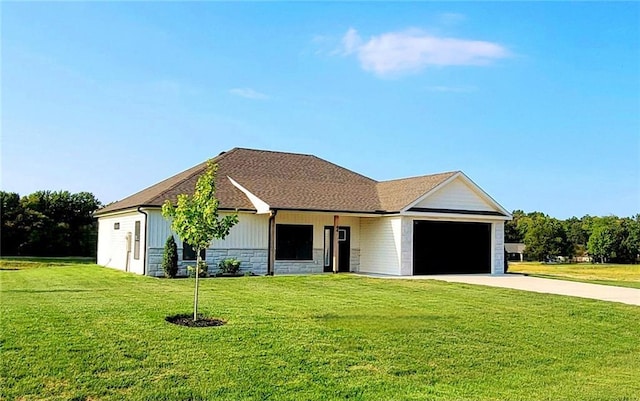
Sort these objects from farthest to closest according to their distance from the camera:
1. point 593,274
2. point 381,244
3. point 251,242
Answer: point 593,274 → point 381,244 → point 251,242

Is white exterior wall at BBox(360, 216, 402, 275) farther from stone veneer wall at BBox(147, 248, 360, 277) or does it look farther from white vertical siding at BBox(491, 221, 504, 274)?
white vertical siding at BBox(491, 221, 504, 274)

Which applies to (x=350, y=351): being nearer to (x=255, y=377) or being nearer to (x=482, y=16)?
(x=255, y=377)

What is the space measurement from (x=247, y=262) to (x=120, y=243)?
676 cm

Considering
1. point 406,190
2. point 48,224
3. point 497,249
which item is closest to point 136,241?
point 406,190

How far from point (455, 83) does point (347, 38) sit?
5465 millimetres

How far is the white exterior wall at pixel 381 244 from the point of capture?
22.1m

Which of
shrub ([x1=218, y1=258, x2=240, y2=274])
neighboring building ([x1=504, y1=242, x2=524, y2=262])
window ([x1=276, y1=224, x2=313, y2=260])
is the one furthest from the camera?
neighboring building ([x1=504, y1=242, x2=524, y2=262])

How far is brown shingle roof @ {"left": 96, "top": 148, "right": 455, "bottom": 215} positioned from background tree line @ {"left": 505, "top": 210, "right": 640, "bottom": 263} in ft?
183

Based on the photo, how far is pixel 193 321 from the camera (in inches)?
380

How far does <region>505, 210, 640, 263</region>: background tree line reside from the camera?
257 feet

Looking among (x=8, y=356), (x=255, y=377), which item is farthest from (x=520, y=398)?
(x=8, y=356)

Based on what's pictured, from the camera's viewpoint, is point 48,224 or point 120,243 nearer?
point 120,243

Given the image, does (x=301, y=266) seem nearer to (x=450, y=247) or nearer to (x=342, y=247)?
(x=342, y=247)

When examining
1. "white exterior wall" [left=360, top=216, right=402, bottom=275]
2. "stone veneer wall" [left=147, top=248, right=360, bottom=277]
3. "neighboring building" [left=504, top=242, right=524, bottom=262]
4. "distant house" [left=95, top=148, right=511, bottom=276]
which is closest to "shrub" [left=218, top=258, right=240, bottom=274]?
"stone veneer wall" [left=147, top=248, right=360, bottom=277]
